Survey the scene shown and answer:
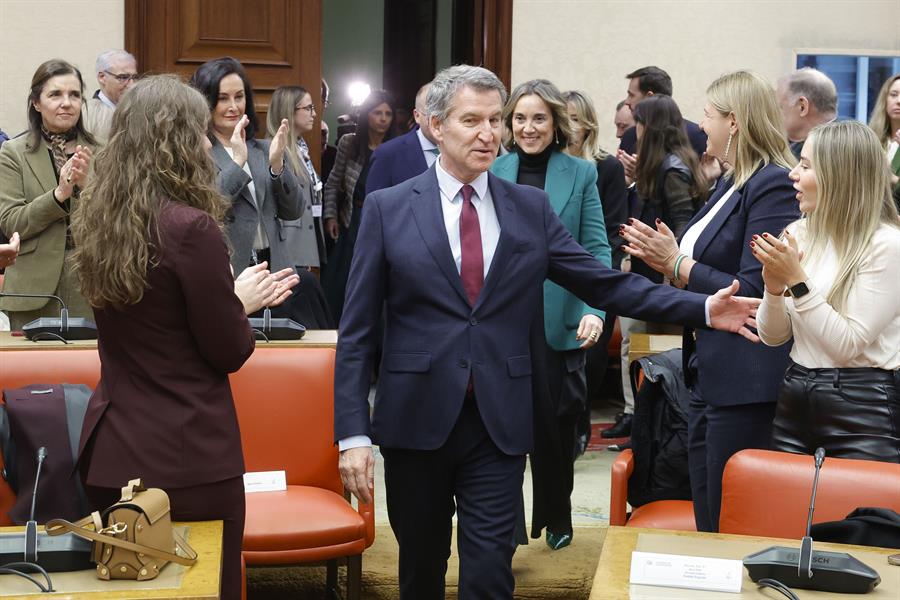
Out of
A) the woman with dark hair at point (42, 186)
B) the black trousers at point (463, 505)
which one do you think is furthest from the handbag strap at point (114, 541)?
the woman with dark hair at point (42, 186)

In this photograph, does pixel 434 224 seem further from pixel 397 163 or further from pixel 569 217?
pixel 397 163

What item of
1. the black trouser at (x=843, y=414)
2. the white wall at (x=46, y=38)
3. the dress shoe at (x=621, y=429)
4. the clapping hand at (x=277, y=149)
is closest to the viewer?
the black trouser at (x=843, y=414)

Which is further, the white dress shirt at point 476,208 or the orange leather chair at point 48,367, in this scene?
the orange leather chair at point 48,367

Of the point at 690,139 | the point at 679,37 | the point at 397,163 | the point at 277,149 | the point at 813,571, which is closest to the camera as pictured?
the point at 813,571

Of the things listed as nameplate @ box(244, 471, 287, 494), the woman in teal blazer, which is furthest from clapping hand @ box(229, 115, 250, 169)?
nameplate @ box(244, 471, 287, 494)

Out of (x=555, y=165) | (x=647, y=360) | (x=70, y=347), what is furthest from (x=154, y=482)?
(x=555, y=165)

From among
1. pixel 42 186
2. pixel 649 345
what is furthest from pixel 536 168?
pixel 42 186

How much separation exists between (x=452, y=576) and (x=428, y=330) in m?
1.66

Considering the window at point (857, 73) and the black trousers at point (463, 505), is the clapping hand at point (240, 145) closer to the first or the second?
the black trousers at point (463, 505)

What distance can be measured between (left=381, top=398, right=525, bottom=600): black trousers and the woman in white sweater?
759mm

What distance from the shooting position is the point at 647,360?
13.6 feet

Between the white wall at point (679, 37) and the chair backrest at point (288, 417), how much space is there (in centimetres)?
436

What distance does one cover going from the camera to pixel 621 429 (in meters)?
6.71

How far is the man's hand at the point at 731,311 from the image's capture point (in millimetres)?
3105
